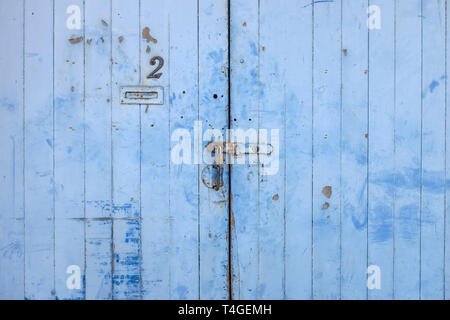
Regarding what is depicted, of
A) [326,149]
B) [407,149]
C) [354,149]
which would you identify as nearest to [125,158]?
[326,149]

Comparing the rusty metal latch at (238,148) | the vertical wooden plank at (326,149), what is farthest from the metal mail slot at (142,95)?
the vertical wooden plank at (326,149)

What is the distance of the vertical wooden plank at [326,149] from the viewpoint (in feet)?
5.07

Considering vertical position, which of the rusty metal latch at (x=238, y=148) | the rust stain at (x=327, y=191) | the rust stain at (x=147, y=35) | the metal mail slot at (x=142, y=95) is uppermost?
the rust stain at (x=147, y=35)

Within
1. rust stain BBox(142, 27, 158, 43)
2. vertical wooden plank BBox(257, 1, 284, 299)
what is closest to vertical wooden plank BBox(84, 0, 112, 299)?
rust stain BBox(142, 27, 158, 43)

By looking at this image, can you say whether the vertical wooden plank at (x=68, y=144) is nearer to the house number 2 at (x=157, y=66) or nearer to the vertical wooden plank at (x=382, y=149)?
the house number 2 at (x=157, y=66)

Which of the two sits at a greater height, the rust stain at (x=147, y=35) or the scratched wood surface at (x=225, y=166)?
the rust stain at (x=147, y=35)

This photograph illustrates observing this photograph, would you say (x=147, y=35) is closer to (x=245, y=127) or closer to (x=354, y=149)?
(x=245, y=127)

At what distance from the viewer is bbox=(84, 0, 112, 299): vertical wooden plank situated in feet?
5.01

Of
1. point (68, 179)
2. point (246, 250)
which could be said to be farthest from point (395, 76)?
point (68, 179)

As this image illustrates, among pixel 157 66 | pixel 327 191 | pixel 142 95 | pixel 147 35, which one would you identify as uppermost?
pixel 147 35

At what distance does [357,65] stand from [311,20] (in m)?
0.26

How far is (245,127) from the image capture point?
1555 millimetres

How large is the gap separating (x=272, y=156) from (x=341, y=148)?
29 cm

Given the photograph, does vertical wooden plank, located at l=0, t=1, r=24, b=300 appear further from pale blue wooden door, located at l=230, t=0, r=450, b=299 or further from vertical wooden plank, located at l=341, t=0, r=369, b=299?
vertical wooden plank, located at l=341, t=0, r=369, b=299
